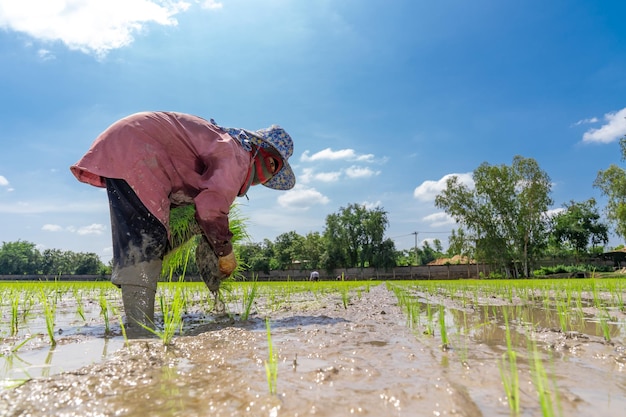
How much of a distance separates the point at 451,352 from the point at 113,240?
211 cm

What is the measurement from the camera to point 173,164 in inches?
104

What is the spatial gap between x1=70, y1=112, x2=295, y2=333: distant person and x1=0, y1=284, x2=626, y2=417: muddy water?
0.73 m

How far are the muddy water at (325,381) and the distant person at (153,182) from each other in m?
0.73

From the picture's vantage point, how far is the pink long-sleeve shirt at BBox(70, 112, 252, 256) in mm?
2371

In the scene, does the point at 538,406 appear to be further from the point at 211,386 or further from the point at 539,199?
the point at 539,199

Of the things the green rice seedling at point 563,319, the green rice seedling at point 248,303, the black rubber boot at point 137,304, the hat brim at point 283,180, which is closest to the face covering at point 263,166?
the hat brim at point 283,180

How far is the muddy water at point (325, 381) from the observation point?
2.91 ft

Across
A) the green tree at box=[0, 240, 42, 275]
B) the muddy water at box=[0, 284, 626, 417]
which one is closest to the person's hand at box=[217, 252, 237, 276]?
the muddy water at box=[0, 284, 626, 417]

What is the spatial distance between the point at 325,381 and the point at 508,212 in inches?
1397

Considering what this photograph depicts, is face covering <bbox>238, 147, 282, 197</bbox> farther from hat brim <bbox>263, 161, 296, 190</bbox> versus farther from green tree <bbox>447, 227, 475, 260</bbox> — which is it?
green tree <bbox>447, 227, 475, 260</bbox>

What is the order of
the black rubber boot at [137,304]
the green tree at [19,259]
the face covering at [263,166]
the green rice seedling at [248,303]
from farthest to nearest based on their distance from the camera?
the green tree at [19,259], the face covering at [263,166], the green rice seedling at [248,303], the black rubber boot at [137,304]

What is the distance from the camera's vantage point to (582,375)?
120cm

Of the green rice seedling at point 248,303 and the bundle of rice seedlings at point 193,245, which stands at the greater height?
the bundle of rice seedlings at point 193,245

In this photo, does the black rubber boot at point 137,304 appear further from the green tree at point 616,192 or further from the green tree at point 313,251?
the green tree at point 313,251
